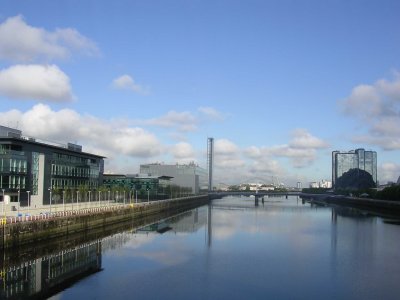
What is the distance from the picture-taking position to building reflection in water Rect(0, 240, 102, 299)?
928 inches

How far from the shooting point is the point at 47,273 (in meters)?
27.4

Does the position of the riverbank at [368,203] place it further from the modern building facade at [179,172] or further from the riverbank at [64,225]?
the riverbank at [64,225]

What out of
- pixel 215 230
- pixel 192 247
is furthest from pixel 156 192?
pixel 192 247

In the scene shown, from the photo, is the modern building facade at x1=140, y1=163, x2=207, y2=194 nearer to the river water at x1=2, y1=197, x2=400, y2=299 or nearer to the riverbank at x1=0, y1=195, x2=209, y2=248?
the riverbank at x1=0, y1=195, x2=209, y2=248

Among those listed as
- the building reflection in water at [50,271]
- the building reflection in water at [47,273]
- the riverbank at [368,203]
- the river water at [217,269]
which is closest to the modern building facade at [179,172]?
the riverbank at [368,203]

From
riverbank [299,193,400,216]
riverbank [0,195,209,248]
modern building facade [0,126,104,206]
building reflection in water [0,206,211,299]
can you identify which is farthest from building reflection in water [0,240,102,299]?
riverbank [299,193,400,216]

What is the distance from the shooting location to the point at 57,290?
24.0 metres

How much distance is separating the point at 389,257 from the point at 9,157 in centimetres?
3953

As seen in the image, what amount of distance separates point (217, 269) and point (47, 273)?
10.1m

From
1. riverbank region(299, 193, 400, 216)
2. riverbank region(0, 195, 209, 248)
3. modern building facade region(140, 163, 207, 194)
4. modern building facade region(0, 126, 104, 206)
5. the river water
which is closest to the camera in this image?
the river water

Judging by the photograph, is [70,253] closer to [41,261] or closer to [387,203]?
[41,261]

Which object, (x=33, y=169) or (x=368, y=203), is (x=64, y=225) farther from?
(x=368, y=203)

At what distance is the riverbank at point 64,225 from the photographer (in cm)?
3319

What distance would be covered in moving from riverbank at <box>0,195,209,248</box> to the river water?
3.06 meters
